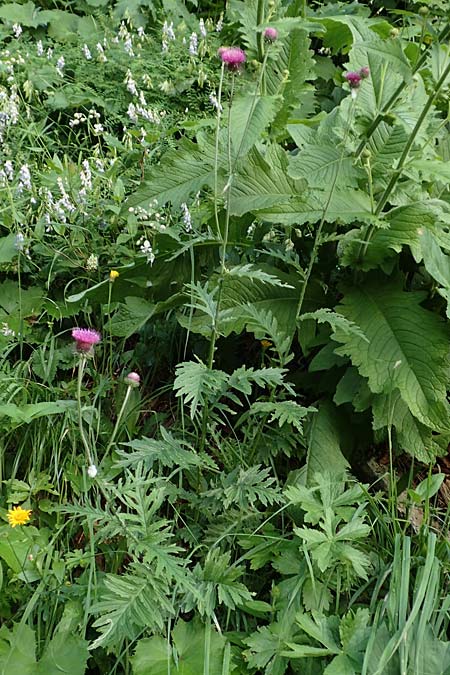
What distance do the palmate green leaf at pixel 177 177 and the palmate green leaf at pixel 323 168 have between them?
0.34m

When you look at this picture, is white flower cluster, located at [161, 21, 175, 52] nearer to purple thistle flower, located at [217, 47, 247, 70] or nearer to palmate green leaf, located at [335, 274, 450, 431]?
palmate green leaf, located at [335, 274, 450, 431]

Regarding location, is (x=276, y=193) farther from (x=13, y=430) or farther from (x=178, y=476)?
(x=13, y=430)

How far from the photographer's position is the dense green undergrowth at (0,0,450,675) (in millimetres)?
1669

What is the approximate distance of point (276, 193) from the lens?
222cm

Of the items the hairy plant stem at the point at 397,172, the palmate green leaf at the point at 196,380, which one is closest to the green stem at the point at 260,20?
the hairy plant stem at the point at 397,172

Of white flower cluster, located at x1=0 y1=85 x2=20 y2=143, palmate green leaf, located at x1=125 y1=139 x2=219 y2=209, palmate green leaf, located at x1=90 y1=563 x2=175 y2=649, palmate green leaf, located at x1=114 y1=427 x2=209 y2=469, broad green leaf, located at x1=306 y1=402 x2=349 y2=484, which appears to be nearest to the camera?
palmate green leaf, located at x1=90 y1=563 x2=175 y2=649

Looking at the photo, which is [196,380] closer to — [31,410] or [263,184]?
[31,410]

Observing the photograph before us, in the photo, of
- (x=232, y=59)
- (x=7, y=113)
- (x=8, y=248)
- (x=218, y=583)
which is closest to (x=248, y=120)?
(x=232, y=59)

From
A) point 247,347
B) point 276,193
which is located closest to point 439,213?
point 276,193

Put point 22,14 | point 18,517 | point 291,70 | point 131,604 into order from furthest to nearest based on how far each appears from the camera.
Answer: point 22,14 < point 291,70 < point 18,517 < point 131,604

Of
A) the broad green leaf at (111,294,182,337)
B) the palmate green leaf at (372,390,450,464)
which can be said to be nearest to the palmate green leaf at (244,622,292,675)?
the palmate green leaf at (372,390,450,464)

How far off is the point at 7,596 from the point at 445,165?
1.55m

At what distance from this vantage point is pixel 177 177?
223 centimetres

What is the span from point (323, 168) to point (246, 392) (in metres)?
0.65
